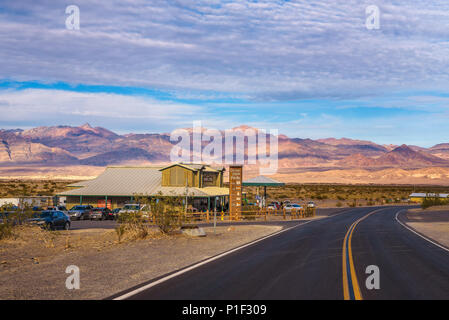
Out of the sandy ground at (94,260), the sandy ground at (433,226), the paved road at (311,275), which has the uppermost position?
the paved road at (311,275)

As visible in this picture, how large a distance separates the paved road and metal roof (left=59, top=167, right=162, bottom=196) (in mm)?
33878

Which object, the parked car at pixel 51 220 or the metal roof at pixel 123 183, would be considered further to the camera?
the metal roof at pixel 123 183

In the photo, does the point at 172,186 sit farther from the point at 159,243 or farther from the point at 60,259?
the point at 60,259

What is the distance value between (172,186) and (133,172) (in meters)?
8.42

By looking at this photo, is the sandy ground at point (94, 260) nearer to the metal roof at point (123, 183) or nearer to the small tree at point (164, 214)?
the small tree at point (164, 214)

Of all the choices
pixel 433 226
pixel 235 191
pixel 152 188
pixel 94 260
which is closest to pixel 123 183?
pixel 152 188

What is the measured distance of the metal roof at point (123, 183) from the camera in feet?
170

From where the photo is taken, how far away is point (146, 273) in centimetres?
1370

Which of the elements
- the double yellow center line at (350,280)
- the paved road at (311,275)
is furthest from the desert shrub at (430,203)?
the double yellow center line at (350,280)

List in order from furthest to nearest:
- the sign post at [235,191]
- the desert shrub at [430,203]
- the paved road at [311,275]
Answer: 1. the desert shrub at [430,203]
2. the sign post at [235,191]
3. the paved road at [311,275]

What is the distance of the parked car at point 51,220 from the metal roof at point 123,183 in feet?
64.5

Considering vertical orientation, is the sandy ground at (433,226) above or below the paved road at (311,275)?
below

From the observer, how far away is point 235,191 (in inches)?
1714

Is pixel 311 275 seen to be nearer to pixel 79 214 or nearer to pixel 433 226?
pixel 433 226
